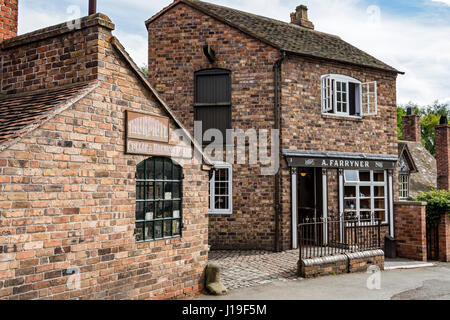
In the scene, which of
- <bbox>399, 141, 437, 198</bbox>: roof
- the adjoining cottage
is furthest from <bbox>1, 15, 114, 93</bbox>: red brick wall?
<bbox>399, 141, 437, 198</bbox>: roof

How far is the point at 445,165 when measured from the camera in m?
21.7

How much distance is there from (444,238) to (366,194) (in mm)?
2877

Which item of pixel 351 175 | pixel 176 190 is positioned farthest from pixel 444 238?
pixel 176 190

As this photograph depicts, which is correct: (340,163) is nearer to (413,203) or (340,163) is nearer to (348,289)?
(413,203)

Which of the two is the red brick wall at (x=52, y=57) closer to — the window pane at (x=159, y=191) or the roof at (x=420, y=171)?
the window pane at (x=159, y=191)

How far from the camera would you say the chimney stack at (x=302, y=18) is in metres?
16.7

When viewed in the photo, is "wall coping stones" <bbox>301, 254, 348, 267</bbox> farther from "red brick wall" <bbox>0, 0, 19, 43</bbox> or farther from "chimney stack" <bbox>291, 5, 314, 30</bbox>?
"chimney stack" <bbox>291, 5, 314, 30</bbox>

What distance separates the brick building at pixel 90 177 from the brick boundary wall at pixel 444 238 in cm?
960

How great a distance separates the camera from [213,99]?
41.5 ft

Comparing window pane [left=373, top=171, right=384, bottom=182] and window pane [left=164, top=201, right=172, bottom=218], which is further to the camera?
window pane [left=373, top=171, right=384, bottom=182]

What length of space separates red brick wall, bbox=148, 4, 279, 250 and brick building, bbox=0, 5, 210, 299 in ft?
14.6

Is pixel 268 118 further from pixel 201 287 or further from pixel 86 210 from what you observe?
pixel 86 210

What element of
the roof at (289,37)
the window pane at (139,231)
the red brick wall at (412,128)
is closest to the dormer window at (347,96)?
the roof at (289,37)

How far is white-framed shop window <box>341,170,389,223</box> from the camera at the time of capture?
13.3 meters
